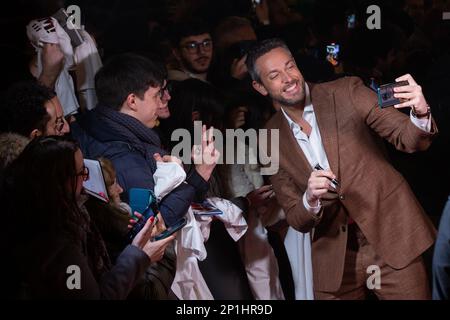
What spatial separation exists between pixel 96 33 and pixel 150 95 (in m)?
0.55

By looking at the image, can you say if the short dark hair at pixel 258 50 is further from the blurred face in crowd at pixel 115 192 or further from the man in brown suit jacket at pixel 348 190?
the blurred face in crowd at pixel 115 192

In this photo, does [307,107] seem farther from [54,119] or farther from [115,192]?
[54,119]

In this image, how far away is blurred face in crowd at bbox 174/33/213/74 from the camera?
3555 millimetres

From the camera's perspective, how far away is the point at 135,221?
2811 millimetres

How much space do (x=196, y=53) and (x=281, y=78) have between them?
0.60 meters

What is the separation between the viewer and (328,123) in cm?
299

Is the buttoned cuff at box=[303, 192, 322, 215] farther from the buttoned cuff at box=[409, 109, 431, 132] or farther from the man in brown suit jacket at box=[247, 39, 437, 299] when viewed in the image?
the buttoned cuff at box=[409, 109, 431, 132]

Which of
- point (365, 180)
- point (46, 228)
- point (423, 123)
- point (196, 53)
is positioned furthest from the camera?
point (196, 53)

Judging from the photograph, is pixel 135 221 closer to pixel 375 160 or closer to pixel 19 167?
pixel 19 167

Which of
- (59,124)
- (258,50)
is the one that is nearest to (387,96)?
(258,50)

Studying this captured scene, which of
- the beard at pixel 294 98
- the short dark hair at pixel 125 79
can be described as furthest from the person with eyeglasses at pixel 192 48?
A: the beard at pixel 294 98

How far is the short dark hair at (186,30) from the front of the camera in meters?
3.56

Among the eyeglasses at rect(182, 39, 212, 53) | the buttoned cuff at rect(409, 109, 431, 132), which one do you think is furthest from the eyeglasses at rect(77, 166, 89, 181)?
the buttoned cuff at rect(409, 109, 431, 132)

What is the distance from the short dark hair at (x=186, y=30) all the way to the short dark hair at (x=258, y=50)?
1.34 feet
